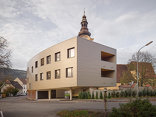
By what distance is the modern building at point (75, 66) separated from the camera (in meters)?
23.8

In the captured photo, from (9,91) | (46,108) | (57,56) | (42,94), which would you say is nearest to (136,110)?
(46,108)

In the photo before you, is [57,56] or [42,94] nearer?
[57,56]

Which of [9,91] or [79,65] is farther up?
[79,65]

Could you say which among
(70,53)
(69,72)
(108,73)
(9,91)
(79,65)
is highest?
(70,53)

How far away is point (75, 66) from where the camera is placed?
2347cm

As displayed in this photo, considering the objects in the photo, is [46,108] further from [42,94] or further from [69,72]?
[42,94]

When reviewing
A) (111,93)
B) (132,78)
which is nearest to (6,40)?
(111,93)

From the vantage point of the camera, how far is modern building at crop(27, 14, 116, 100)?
23844 millimetres

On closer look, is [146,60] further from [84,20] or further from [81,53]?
[84,20]

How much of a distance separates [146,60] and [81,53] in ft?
57.6

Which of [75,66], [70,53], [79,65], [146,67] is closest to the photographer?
[75,66]

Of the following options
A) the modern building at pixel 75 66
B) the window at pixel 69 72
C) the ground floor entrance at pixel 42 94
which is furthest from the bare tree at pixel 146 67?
the ground floor entrance at pixel 42 94

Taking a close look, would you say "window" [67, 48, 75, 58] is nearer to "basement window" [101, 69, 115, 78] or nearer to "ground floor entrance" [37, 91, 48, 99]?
"basement window" [101, 69, 115, 78]

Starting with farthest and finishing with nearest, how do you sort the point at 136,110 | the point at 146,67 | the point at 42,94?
1. the point at 42,94
2. the point at 146,67
3. the point at 136,110
